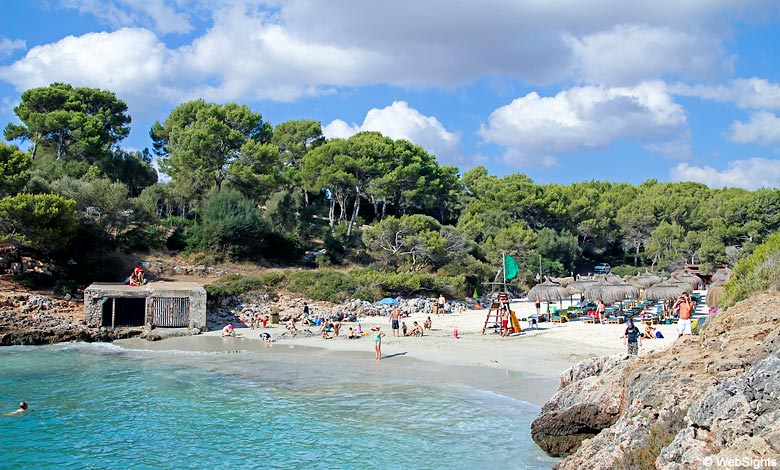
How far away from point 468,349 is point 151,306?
13064 millimetres

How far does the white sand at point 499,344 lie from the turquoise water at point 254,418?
239 cm

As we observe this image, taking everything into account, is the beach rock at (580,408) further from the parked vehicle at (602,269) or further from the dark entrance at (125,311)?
the parked vehicle at (602,269)

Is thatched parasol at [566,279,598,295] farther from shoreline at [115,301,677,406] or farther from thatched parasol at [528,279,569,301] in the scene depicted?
shoreline at [115,301,677,406]

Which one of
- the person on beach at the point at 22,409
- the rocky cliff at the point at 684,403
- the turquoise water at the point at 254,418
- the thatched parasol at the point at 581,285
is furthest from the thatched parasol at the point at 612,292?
the person on beach at the point at 22,409

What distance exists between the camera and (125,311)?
2530 centimetres

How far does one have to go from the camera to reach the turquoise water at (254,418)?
35.6 feet

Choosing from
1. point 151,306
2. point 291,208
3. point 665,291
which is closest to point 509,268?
point 665,291

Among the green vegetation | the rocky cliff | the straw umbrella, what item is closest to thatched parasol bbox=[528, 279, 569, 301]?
the straw umbrella

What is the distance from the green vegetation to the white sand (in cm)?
332

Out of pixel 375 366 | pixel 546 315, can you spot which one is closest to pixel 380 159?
pixel 546 315

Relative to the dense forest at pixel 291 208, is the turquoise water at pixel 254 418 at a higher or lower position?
lower

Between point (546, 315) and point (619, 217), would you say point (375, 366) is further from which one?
point (619, 217)

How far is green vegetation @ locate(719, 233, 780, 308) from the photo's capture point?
39.5 feet

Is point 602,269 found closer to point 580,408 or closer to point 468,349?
point 468,349
